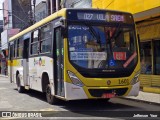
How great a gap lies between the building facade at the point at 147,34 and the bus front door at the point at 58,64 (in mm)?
5691

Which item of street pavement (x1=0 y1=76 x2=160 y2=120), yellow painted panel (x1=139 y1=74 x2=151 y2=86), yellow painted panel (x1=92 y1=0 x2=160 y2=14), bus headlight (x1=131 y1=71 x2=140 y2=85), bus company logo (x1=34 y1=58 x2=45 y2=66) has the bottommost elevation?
street pavement (x1=0 y1=76 x2=160 y2=120)

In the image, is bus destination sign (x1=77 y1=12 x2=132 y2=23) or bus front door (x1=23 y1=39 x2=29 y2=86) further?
bus front door (x1=23 y1=39 x2=29 y2=86)

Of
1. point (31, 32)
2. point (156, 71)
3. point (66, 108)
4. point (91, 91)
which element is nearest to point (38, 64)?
point (31, 32)

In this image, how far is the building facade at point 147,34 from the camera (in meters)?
17.8

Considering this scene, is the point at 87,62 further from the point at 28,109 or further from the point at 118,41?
the point at 28,109

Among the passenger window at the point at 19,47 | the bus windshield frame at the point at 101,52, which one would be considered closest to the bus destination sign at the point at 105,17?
the bus windshield frame at the point at 101,52

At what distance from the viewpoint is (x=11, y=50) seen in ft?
73.8

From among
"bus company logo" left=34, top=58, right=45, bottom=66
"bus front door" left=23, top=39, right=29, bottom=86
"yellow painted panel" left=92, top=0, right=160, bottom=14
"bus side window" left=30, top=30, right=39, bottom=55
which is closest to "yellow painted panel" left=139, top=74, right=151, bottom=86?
"yellow painted panel" left=92, top=0, right=160, bottom=14

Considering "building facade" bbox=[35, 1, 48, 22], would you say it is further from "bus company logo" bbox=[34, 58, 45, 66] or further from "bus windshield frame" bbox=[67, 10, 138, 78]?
"bus windshield frame" bbox=[67, 10, 138, 78]

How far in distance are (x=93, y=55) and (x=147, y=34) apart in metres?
8.10

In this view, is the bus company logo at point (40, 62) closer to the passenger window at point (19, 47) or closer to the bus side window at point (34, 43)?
the bus side window at point (34, 43)

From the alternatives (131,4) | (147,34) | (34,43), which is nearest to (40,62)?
(34,43)

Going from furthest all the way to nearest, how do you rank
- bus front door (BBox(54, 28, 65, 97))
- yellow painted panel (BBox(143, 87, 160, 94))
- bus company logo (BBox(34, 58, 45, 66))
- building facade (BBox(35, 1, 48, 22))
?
building facade (BBox(35, 1, 48, 22))
yellow painted panel (BBox(143, 87, 160, 94))
bus company logo (BBox(34, 58, 45, 66))
bus front door (BBox(54, 28, 65, 97))

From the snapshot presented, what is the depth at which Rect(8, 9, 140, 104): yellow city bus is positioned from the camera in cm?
1170
